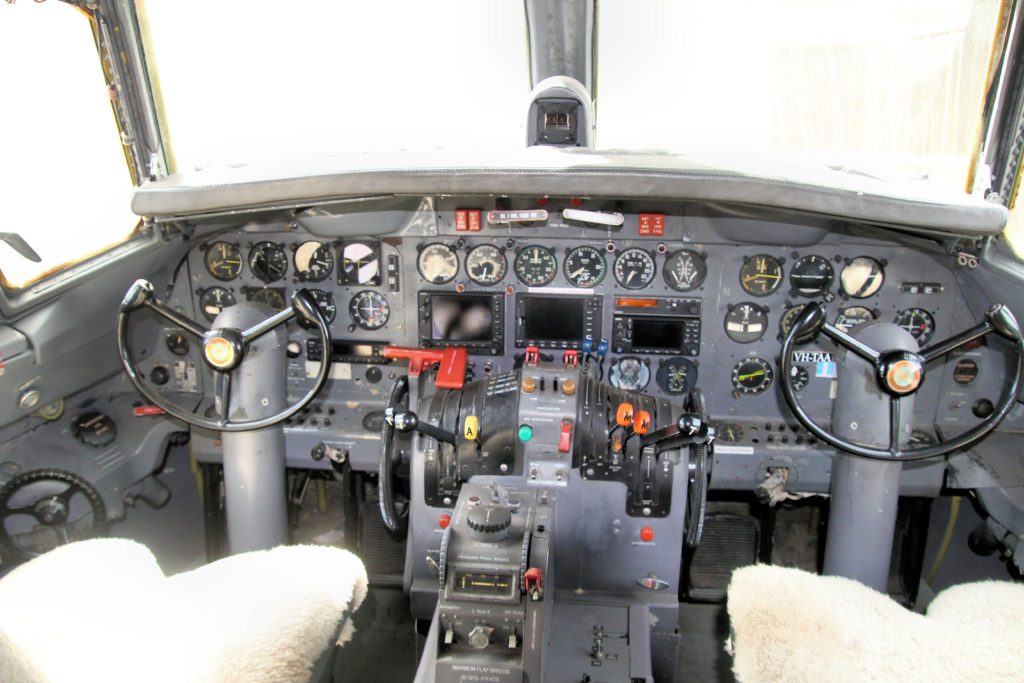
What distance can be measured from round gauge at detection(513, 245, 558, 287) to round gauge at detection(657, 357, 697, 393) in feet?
2.02

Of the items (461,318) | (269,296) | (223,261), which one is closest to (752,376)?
(461,318)

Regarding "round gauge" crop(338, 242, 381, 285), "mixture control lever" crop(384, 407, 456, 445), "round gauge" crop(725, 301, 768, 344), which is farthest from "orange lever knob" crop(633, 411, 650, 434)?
"round gauge" crop(338, 242, 381, 285)

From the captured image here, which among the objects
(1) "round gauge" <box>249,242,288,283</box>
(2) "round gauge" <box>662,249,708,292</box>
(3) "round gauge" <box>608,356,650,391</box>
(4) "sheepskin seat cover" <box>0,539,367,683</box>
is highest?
(1) "round gauge" <box>249,242,288,283</box>

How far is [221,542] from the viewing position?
331 centimetres

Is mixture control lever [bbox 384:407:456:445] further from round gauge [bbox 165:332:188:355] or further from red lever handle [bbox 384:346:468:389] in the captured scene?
round gauge [bbox 165:332:188:355]

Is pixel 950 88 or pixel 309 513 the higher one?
pixel 950 88

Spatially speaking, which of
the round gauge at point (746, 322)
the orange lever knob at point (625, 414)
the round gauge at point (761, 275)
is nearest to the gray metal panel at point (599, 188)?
the orange lever knob at point (625, 414)

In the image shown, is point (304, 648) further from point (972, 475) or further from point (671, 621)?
point (972, 475)

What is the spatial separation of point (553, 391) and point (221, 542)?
6.25 ft

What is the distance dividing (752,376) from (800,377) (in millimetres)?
198

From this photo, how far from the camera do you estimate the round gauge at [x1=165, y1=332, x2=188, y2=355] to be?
10.6ft

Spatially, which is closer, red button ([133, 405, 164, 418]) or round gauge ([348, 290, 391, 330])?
red button ([133, 405, 164, 418])

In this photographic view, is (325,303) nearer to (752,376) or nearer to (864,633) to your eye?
(752,376)

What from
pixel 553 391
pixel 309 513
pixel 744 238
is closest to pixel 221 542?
pixel 309 513
